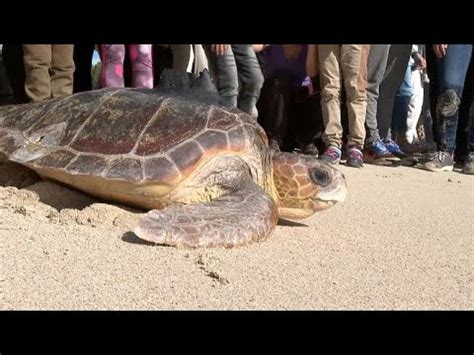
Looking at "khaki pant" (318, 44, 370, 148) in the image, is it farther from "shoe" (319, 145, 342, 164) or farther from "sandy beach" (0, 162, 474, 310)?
"sandy beach" (0, 162, 474, 310)

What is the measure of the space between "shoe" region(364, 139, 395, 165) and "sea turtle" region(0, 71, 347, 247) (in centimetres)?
228

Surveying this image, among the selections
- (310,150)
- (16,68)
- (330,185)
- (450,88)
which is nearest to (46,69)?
(16,68)

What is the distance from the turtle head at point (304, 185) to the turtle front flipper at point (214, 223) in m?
0.32

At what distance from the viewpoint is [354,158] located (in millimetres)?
4262

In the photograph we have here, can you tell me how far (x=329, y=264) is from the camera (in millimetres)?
1811

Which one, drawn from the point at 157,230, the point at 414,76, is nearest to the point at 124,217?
the point at 157,230

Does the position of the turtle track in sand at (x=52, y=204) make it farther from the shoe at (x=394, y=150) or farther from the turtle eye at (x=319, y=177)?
the shoe at (x=394, y=150)

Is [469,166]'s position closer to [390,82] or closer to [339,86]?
[339,86]

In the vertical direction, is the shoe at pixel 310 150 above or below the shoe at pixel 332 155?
below

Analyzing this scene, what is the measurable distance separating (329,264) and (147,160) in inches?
35.8

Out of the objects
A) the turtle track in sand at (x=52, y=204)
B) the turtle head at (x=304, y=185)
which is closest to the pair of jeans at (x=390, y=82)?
the turtle head at (x=304, y=185)

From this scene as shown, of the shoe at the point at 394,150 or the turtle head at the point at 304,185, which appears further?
the shoe at the point at 394,150

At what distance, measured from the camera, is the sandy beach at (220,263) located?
1398 mm

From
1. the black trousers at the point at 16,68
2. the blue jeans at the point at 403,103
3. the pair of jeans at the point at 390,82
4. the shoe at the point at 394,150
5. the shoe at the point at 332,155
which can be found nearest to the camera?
the black trousers at the point at 16,68
